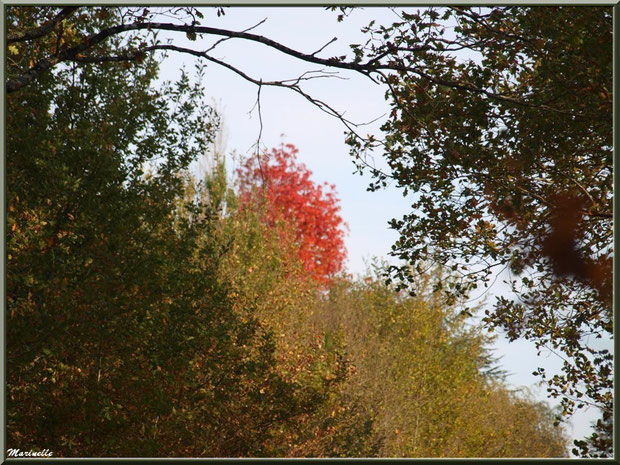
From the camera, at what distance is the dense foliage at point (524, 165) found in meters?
6.45

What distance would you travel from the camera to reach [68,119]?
25.6 feet

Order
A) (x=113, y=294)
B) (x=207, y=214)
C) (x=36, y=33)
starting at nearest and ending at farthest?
(x=36, y=33) < (x=113, y=294) < (x=207, y=214)

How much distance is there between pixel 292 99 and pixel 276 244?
351 inches

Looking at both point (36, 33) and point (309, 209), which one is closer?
point (36, 33)

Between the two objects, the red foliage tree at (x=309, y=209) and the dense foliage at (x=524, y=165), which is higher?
the red foliage tree at (x=309, y=209)

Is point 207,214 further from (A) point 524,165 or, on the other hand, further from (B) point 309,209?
(B) point 309,209

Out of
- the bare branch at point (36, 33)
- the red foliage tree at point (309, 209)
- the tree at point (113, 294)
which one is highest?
the red foliage tree at point (309, 209)

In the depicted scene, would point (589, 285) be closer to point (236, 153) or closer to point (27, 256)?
point (27, 256)

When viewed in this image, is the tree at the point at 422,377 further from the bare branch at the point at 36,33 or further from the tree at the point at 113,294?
the bare branch at the point at 36,33

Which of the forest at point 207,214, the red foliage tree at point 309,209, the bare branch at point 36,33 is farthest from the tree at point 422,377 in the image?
the bare branch at point 36,33

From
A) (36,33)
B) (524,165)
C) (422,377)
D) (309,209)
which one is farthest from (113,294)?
(309,209)

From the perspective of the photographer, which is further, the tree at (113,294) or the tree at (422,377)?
the tree at (422,377)

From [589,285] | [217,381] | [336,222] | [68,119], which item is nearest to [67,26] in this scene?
[68,119]

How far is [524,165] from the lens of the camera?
7035mm
